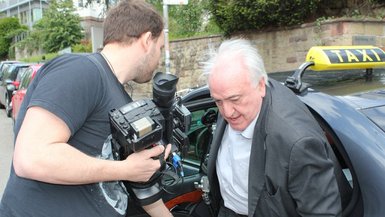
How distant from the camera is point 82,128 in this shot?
1.55 m

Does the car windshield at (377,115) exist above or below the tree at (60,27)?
below

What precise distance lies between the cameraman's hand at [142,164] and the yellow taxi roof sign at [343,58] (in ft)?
3.00

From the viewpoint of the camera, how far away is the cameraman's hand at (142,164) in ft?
4.94

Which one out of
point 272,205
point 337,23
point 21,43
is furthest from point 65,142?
point 21,43

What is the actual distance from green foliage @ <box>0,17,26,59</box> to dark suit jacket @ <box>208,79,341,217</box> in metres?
45.4

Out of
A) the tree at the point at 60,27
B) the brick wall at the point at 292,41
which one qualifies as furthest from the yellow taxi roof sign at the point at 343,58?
the tree at the point at 60,27

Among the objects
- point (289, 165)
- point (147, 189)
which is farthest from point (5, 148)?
point (289, 165)

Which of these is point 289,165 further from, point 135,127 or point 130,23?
point 130,23

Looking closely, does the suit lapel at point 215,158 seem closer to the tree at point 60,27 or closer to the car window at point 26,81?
the car window at point 26,81

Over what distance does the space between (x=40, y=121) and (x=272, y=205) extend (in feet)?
2.92

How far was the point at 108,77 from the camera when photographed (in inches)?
62.7

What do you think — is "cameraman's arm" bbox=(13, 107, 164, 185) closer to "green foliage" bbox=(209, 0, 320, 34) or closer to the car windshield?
the car windshield

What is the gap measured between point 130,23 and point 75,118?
455 mm

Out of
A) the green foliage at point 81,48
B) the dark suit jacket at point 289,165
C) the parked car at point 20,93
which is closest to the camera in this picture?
the dark suit jacket at point 289,165
